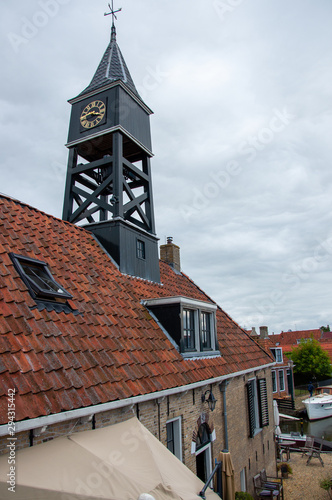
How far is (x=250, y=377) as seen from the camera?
1153 cm

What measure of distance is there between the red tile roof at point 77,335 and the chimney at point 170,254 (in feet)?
12.9

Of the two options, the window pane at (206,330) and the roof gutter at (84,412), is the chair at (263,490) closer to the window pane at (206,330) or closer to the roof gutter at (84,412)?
the window pane at (206,330)

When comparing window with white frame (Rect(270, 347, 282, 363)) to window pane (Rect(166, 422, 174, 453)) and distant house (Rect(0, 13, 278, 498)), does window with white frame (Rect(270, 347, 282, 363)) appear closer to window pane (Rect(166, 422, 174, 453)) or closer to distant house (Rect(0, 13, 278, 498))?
distant house (Rect(0, 13, 278, 498))

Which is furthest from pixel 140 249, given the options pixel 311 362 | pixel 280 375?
pixel 311 362

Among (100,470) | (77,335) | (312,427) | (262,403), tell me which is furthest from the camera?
(312,427)

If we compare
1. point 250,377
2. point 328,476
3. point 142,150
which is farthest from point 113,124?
point 328,476

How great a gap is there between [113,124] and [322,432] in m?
28.3

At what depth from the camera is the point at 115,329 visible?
20.7ft

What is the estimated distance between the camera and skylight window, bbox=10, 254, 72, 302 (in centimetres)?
534

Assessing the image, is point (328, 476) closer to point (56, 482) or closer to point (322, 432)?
point (322, 432)

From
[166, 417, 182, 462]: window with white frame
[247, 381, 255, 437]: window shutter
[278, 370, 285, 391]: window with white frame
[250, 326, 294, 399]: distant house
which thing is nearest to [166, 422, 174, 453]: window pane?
[166, 417, 182, 462]: window with white frame

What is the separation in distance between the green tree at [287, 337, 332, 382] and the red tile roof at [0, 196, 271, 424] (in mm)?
35016

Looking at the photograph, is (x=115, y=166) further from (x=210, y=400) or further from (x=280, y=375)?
(x=280, y=375)

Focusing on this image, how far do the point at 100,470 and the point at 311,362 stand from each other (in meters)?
42.2
